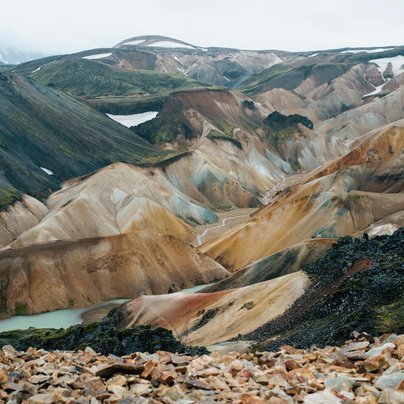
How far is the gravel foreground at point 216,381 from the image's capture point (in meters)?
14.0

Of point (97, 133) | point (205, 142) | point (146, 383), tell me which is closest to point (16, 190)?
point (97, 133)

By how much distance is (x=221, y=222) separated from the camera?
143m

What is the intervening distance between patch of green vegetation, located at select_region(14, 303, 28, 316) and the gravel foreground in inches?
2593

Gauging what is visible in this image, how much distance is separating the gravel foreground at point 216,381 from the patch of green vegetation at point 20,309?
216 feet

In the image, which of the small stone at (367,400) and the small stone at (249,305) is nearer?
the small stone at (367,400)

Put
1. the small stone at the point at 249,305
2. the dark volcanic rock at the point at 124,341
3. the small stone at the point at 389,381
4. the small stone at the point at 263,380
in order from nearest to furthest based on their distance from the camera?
the small stone at the point at 389,381 < the small stone at the point at 263,380 < the dark volcanic rock at the point at 124,341 < the small stone at the point at 249,305

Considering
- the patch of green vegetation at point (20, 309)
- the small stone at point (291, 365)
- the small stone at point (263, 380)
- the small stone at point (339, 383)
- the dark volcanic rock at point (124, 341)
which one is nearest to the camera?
the small stone at point (339, 383)

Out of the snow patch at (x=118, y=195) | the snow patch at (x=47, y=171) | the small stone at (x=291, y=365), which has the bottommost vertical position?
the snow patch at (x=118, y=195)

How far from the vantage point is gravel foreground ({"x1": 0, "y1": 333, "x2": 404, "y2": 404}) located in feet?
45.9

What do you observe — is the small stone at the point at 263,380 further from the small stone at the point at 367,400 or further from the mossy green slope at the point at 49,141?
the mossy green slope at the point at 49,141

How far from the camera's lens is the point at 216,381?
1547cm

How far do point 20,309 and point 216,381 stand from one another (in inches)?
2823

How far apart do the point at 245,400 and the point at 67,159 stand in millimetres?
148644

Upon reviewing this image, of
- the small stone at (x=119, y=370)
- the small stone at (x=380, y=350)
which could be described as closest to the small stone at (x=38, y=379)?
the small stone at (x=119, y=370)
